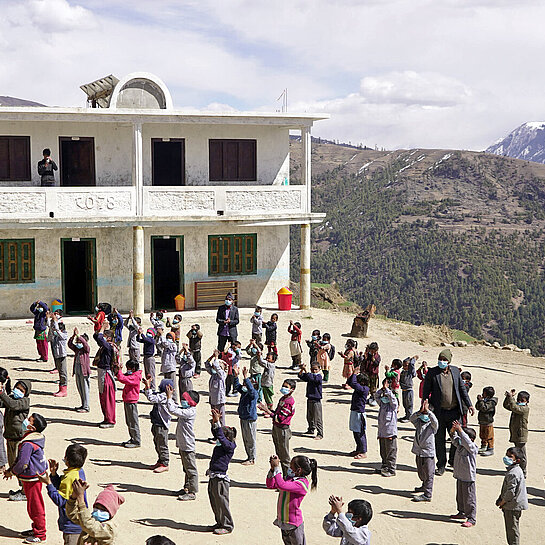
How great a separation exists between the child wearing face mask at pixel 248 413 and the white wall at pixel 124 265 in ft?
45.5

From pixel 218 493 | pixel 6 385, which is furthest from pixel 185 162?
pixel 218 493

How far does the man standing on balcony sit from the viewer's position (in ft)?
77.9

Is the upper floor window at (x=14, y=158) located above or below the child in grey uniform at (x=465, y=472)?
above

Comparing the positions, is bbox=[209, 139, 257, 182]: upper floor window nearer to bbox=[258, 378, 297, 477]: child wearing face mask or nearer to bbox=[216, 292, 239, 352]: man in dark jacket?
bbox=[216, 292, 239, 352]: man in dark jacket

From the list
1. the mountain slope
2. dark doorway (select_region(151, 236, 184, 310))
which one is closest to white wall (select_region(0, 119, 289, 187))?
dark doorway (select_region(151, 236, 184, 310))

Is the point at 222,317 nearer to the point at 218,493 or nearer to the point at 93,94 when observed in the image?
the point at 218,493

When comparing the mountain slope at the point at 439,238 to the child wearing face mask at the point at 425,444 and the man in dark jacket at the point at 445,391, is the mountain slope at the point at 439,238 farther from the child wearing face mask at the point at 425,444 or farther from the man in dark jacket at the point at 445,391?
the child wearing face mask at the point at 425,444

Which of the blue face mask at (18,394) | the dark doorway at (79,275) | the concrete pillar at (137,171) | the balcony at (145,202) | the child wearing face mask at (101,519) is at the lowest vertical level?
the child wearing face mask at (101,519)

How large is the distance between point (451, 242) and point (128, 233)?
57649 millimetres

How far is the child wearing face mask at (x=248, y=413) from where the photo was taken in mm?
12156

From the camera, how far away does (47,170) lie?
934 inches

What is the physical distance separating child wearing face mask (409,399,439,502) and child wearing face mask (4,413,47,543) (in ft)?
16.7

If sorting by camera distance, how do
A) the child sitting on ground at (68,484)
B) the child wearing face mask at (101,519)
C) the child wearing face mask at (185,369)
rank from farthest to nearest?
the child wearing face mask at (185,369)
the child sitting on ground at (68,484)
the child wearing face mask at (101,519)

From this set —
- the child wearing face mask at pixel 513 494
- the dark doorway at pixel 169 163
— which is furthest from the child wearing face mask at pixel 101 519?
the dark doorway at pixel 169 163
